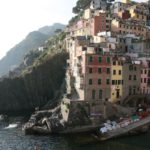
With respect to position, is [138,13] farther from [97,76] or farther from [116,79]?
[97,76]

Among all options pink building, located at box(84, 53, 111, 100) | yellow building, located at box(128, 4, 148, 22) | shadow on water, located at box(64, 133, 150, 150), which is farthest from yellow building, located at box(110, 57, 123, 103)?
yellow building, located at box(128, 4, 148, 22)

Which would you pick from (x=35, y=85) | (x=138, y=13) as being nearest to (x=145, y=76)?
(x=138, y=13)

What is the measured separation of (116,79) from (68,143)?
26771 millimetres

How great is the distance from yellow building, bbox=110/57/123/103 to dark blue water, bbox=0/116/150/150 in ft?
54.2

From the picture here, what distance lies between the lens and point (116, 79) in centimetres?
9881

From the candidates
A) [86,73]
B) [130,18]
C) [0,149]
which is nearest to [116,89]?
[86,73]

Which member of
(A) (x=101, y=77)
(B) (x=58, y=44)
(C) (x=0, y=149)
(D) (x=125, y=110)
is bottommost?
(C) (x=0, y=149)

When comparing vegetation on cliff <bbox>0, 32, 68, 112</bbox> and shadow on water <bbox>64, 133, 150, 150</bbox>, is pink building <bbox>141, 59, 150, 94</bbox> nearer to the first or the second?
shadow on water <bbox>64, 133, 150, 150</bbox>

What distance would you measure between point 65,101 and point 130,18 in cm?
5607

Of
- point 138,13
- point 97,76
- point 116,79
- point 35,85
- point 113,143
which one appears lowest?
point 113,143

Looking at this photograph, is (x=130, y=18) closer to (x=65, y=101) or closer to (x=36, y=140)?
(x=65, y=101)

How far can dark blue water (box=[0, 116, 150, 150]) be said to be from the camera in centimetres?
7681

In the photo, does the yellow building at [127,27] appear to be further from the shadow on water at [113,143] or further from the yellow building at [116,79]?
the shadow on water at [113,143]

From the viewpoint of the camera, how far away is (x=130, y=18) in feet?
446
